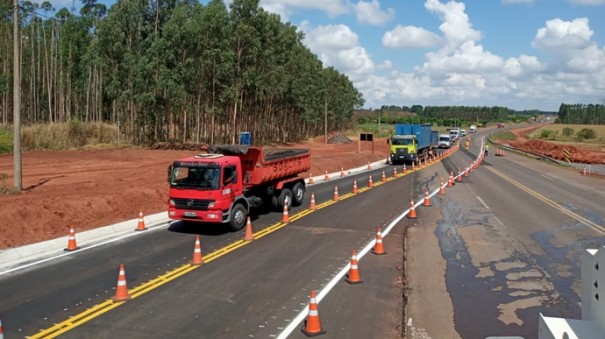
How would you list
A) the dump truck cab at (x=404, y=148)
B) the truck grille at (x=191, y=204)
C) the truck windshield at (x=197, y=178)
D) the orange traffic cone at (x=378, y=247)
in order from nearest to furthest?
1. the orange traffic cone at (x=378, y=247)
2. the truck grille at (x=191, y=204)
3. the truck windshield at (x=197, y=178)
4. the dump truck cab at (x=404, y=148)

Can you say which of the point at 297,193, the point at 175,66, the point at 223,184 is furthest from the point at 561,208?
the point at 175,66

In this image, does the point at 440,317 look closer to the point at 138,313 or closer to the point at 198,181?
the point at 138,313

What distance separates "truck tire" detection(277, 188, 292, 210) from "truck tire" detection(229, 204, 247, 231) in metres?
3.06

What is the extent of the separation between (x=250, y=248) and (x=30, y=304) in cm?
599

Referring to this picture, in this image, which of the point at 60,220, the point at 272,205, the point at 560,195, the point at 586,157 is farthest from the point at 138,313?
the point at 586,157

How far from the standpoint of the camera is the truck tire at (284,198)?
20.2 m

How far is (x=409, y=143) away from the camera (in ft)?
152

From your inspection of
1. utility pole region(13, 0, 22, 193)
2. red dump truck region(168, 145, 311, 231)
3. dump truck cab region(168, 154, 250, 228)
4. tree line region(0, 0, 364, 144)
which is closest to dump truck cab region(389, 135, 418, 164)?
tree line region(0, 0, 364, 144)

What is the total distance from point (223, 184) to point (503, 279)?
8.59 meters

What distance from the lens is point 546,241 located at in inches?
628

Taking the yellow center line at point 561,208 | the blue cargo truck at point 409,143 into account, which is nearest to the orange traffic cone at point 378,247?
the yellow center line at point 561,208

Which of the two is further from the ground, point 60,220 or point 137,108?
point 137,108

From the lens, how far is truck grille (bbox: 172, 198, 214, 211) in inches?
621

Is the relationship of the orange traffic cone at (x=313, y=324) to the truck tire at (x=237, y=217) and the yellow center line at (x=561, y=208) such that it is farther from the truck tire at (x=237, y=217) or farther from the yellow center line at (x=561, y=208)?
the yellow center line at (x=561, y=208)
